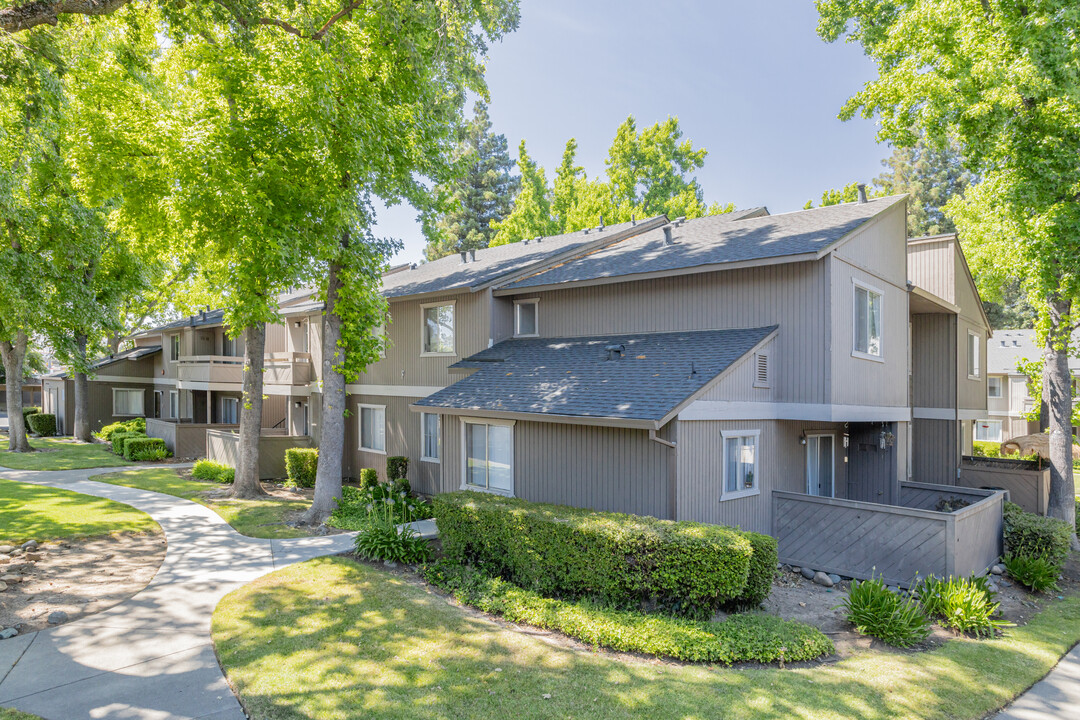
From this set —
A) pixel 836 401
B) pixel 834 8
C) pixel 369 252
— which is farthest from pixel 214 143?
pixel 834 8

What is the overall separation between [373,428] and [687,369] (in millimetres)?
11008

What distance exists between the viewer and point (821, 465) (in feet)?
45.5

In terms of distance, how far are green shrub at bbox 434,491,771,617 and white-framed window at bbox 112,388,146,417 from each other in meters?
32.9

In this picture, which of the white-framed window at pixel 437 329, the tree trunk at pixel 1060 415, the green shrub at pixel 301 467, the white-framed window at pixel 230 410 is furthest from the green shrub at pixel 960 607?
the white-framed window at pixel 230 410

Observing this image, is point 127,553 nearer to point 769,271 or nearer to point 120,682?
point 120,682

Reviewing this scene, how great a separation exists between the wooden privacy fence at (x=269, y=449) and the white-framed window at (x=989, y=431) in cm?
3733

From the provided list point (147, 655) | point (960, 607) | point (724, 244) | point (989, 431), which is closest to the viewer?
point (147, 655)

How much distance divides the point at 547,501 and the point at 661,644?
15.5 ft

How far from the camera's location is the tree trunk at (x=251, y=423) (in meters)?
15.8

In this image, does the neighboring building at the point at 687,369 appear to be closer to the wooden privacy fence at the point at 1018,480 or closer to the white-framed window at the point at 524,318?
the white-framed window at the point at 524,318

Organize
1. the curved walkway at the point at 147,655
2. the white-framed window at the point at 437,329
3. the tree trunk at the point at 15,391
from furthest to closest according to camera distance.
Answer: the tree trunk at the point at 15,391
the white-framed window at the point at 437,329
the curved walkway at the point at 147,655

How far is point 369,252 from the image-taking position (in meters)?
13.4

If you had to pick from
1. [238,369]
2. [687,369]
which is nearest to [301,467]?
[238,369]

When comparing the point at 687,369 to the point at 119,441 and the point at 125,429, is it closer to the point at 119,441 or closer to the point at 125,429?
the point at 119,441
